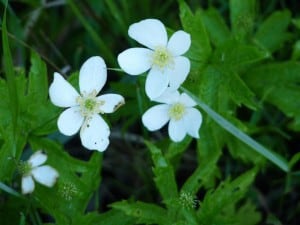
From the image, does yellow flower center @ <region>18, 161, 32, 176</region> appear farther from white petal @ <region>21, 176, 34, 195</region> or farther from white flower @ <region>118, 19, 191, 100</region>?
white flower @ <region>118, 19, 191, 100</region>

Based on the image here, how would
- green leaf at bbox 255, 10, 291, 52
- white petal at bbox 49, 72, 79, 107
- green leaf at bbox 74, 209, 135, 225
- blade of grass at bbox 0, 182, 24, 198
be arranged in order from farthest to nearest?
green leaf at bbox 255, 10, 291, 52
green leaf at bbox 74, 209, 135, 225
blade of grass at bbox 0, 182, 24, 198
white petal at bbox 49, 72, 79, 107

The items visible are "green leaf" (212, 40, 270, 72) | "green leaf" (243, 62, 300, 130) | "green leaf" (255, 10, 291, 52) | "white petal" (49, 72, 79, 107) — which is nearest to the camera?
"white petal" (49, 72, 79, 107)

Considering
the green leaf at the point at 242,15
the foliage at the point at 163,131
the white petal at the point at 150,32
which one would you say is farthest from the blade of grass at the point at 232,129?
the green leaf at the point at 242,15

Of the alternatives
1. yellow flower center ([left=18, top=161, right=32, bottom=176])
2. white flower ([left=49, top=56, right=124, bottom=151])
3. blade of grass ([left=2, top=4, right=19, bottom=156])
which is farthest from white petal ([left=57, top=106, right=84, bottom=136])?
yellow flower center ([left=18, top=161, right=32, bottom=176])

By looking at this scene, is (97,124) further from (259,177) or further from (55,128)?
(259,177)

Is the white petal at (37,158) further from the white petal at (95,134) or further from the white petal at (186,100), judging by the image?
the white petal at (186,100)

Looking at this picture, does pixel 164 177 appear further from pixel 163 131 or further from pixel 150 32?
pixel 163 131
